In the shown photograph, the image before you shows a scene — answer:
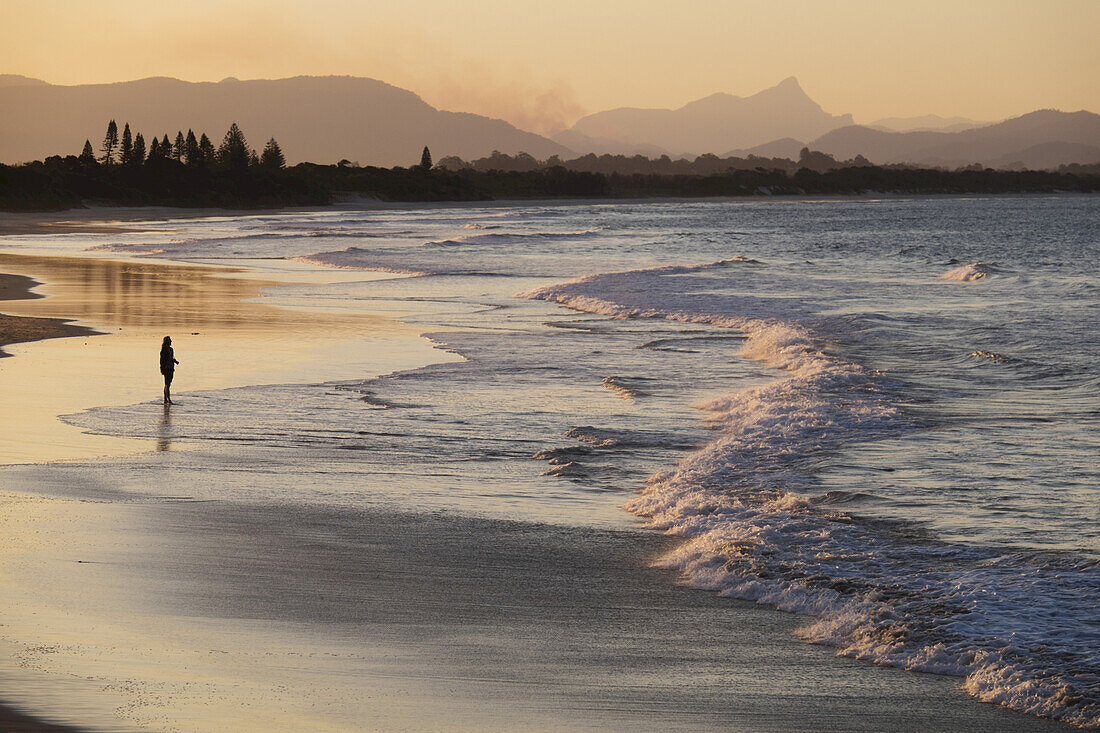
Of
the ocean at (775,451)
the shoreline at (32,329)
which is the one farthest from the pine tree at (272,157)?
the shoreline at (32,329)

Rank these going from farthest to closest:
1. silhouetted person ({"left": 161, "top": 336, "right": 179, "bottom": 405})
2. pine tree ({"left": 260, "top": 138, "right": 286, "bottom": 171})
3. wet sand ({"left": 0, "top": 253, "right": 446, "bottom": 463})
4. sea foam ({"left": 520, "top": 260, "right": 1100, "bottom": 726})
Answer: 1. pine tree ({"left": 260, "top": 138, "right": 286, "bottom": 171})
2. silhouetted person ({"left": 161, "top": 336, "right": 179, "bottom": 405})
3. wet sand ({"left": 0, "top": 253, "right": 446, "bottom": 463})
4. sea foam ({"left": 520, "top": 260, "right": 1100, "bottom": 726})

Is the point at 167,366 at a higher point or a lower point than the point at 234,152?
lower

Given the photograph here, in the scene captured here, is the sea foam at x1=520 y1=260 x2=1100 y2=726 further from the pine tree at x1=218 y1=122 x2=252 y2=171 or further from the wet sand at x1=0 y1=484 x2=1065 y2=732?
the pine tree at x1=218 y1=122 x2=252 y2=171

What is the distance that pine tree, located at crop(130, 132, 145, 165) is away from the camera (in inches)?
5906

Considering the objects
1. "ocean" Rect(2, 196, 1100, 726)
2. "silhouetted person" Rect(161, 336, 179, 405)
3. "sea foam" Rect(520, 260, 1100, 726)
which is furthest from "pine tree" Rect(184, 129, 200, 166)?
"sea foam" Rect(520, 260, 1100, 726)

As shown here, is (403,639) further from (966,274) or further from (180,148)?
(180,148)

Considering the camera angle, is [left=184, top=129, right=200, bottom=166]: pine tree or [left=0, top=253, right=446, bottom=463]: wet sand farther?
[left=184, top=129, right=200, bottom=166]: pine tree

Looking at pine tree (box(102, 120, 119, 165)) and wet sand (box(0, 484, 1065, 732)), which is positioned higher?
pine tree (box(102, 120, 119, 165))

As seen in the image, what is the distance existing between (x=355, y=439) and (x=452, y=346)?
A: 8.24 m

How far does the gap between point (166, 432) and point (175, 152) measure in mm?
156510

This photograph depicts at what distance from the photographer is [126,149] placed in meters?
152

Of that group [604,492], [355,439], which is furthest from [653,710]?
[355,439]

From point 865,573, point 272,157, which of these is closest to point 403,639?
point 865,573

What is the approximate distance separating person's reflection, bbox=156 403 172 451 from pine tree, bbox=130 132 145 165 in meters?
144
